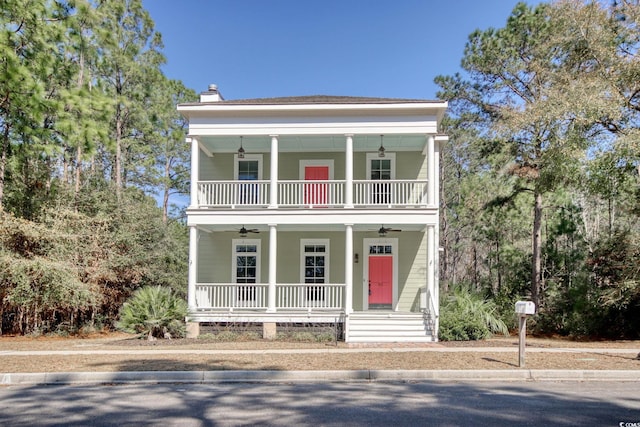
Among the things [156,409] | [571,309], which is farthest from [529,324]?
[156,409]

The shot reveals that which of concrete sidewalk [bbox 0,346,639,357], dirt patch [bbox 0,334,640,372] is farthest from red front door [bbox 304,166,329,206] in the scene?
concrete sidewalk [bbox 0,346,639,357]

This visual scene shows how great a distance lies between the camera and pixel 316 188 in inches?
656

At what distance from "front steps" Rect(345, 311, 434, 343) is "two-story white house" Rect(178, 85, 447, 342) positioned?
0.10ft

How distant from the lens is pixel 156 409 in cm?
611

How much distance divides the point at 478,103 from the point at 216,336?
49.9ft

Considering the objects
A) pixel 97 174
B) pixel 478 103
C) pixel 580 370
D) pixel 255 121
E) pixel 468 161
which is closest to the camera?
pixel 580 370

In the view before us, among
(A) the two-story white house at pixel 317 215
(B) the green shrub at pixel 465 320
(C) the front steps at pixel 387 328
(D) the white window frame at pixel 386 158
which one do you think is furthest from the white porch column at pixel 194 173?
(B) the green shrub at pixel 465 320

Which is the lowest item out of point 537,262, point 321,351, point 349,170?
point 321,351

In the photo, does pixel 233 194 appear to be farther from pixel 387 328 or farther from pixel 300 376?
pixel 300 376

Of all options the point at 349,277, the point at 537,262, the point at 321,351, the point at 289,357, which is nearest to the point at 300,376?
the point at 289,357

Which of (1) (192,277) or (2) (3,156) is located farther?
(2) (3,156)

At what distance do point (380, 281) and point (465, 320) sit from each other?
11.2 ft

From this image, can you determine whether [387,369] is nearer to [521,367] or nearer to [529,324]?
[521,367]

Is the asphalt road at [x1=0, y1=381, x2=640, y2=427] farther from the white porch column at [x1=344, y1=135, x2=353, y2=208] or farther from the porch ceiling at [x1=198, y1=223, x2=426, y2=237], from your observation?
the porch ceiling at [x1=198, y1=223, x2=426, y2=237]
